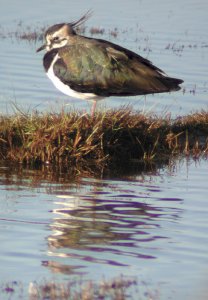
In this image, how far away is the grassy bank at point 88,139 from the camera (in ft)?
35.9

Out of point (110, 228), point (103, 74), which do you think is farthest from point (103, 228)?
point (103, 74)

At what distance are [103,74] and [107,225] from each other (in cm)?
322

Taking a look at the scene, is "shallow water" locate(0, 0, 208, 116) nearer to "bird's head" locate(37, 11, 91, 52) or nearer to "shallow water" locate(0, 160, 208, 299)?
"bird's head" locate(37, 11, 91, 52)

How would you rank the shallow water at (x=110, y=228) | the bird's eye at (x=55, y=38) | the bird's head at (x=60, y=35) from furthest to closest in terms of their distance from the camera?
the bird's eye at (x=55, y=38), the bird's head at (x=60, y=35), the shallow water at (x=110, y=228)

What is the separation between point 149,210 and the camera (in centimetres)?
938

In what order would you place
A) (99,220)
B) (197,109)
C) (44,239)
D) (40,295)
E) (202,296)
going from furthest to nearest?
(197,109) → (99,220) → (44,239) → (40,295) → (202,296)

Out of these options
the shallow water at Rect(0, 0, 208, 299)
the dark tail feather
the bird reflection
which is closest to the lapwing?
the dark tail feather

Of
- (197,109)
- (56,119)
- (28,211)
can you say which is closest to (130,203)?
(28,211)

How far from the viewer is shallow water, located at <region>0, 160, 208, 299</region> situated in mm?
7453

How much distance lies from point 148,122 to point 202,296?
6.07m

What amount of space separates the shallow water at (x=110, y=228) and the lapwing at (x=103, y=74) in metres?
1.05

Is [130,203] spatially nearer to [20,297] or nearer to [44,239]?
→ [44,239]

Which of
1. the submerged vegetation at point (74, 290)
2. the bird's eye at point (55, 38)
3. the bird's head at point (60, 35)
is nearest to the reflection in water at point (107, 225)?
the submerged vegetation at point (74, 290)

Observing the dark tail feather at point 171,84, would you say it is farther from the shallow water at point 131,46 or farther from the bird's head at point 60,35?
the bird's head at point 60,35
